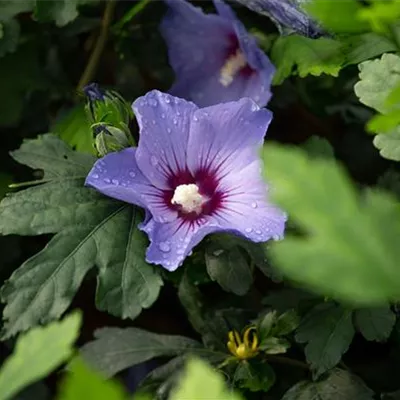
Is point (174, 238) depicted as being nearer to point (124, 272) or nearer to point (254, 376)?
point (124, 272)

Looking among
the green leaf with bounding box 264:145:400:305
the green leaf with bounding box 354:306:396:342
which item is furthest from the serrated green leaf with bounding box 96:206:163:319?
the green leaf with bounding box 264:145:400:305

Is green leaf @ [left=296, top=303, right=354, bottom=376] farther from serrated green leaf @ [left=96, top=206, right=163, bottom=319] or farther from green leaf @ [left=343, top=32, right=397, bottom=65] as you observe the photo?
green leaf @ [left=343, top=32, right=397, bottom=65]

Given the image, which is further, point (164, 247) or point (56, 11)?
point (56, 11)

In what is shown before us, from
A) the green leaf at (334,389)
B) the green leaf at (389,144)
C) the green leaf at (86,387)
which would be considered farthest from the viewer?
the green leaf at (334,389)

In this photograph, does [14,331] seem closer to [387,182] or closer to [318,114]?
[387,182]

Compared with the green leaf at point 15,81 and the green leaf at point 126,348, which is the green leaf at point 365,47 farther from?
the green leaf at point 15,81

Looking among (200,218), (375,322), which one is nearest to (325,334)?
(375,322)

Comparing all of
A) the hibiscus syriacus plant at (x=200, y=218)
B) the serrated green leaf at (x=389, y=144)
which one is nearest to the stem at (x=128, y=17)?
the hibiscus syriacus plant at (x=200, y=218)
